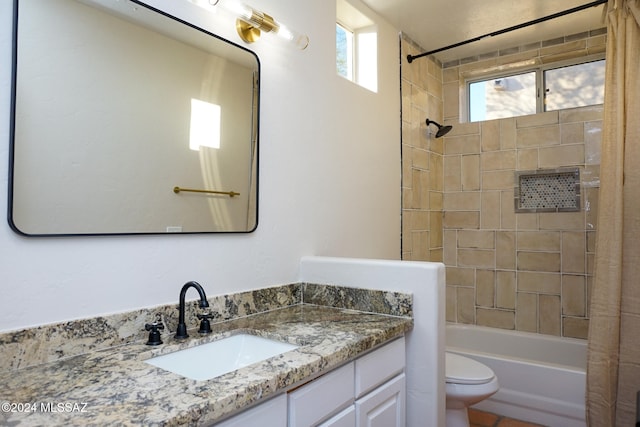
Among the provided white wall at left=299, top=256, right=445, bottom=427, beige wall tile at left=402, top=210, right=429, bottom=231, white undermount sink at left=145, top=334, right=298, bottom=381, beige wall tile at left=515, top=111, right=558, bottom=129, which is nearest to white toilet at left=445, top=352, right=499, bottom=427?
white wall at left=299, top=256, right=445, bottom=427

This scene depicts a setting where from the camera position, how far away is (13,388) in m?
0.94

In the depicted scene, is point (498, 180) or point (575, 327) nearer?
point (575, 327)

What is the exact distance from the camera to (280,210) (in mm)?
1907

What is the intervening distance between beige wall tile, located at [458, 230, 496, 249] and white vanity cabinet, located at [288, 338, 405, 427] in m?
2.01

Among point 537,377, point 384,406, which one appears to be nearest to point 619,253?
point 537,377

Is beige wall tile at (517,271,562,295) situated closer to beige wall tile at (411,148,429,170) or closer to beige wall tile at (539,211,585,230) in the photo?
beige wall tile at (539,211,585,230)

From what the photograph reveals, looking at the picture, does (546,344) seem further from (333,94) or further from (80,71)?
(80,71)

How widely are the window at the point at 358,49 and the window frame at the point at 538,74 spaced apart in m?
1.22

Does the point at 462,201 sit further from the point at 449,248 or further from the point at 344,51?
the point at 344,51

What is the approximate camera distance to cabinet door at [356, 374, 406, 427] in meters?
1.37

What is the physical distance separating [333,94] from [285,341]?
1.42 metres

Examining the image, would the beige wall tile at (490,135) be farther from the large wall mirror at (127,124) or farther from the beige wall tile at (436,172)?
the large wall mirror at (127,124)

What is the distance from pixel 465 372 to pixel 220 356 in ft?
4.11

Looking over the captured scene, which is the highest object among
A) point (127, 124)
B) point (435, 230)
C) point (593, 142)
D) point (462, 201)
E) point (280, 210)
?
Result: point (593, 142)
